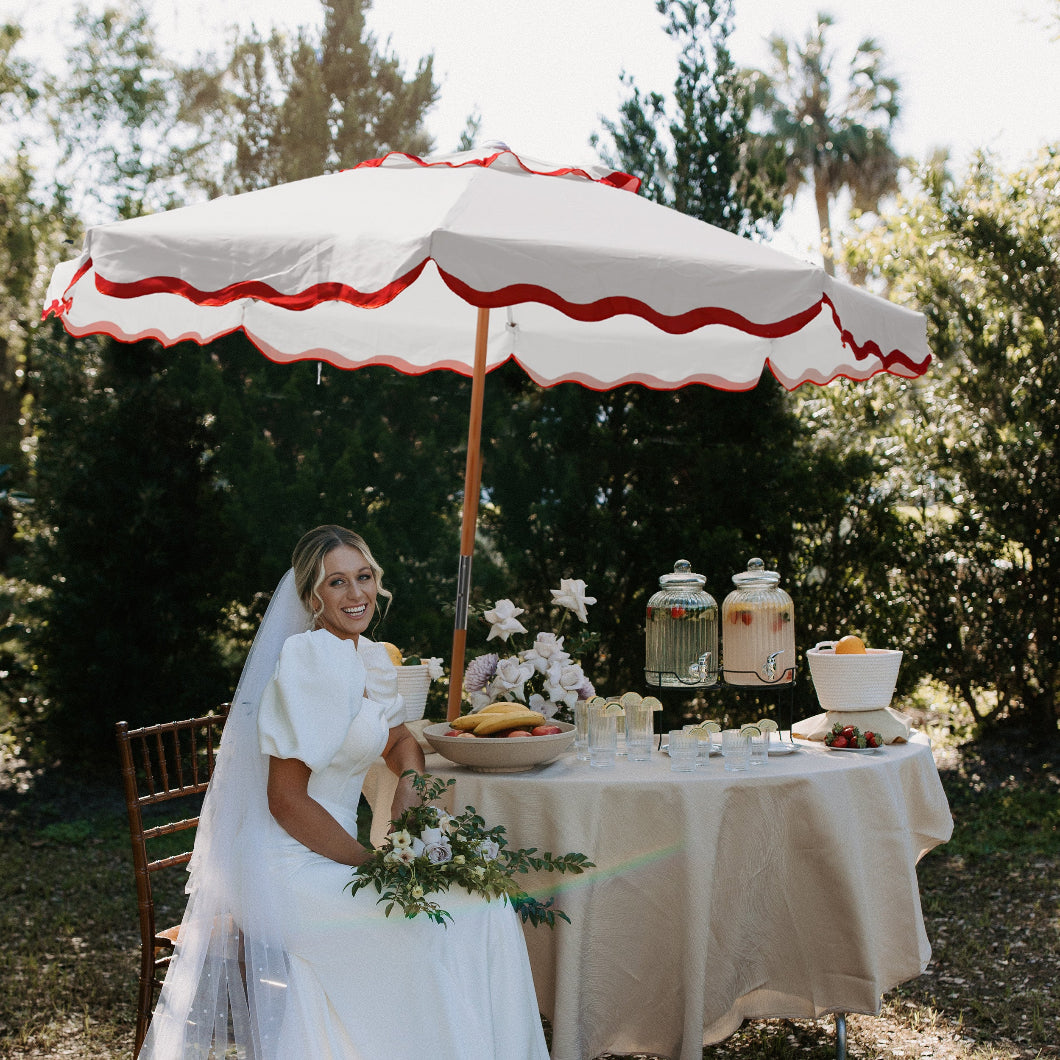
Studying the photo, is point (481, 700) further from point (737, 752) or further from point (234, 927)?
point (234, 927)

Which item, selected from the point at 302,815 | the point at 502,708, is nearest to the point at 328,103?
the point at 502,708

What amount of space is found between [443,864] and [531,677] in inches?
34.1

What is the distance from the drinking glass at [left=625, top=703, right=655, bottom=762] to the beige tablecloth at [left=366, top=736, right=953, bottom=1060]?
0.22ft

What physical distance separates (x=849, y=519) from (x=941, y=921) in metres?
3.03

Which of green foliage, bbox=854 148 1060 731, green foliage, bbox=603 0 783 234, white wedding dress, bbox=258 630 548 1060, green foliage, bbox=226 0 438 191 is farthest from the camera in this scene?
green foliage, bbox=226 0 438 191

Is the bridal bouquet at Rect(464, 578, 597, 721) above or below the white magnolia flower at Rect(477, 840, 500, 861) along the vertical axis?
above

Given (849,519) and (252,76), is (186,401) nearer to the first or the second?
(849,519)

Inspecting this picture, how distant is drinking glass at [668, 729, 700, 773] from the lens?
→ 2895 millimetres

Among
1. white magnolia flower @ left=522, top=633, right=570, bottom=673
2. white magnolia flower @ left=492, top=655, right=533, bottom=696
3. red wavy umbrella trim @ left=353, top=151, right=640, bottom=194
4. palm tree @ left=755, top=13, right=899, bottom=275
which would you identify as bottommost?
white magnolia flower @ left=492, top=655, right=533, bottom=696

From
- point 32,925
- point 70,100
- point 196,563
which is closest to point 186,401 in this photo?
point 196,563

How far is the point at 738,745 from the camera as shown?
2930 millimetres

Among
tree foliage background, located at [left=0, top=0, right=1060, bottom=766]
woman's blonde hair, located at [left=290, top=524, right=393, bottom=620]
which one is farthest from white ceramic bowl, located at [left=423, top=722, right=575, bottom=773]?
tree foliage background, located at [left=0, top=0, right=1060, bottom=766]

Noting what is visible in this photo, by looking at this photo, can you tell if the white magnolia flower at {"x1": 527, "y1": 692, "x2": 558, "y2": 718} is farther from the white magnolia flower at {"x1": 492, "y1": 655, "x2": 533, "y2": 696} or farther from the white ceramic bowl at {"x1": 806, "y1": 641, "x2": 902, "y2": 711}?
the white ceramic bowl at {"x1": 806, "y1": 641, "x2": 902, "y2": 711}

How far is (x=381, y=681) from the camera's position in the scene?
2.96 m
